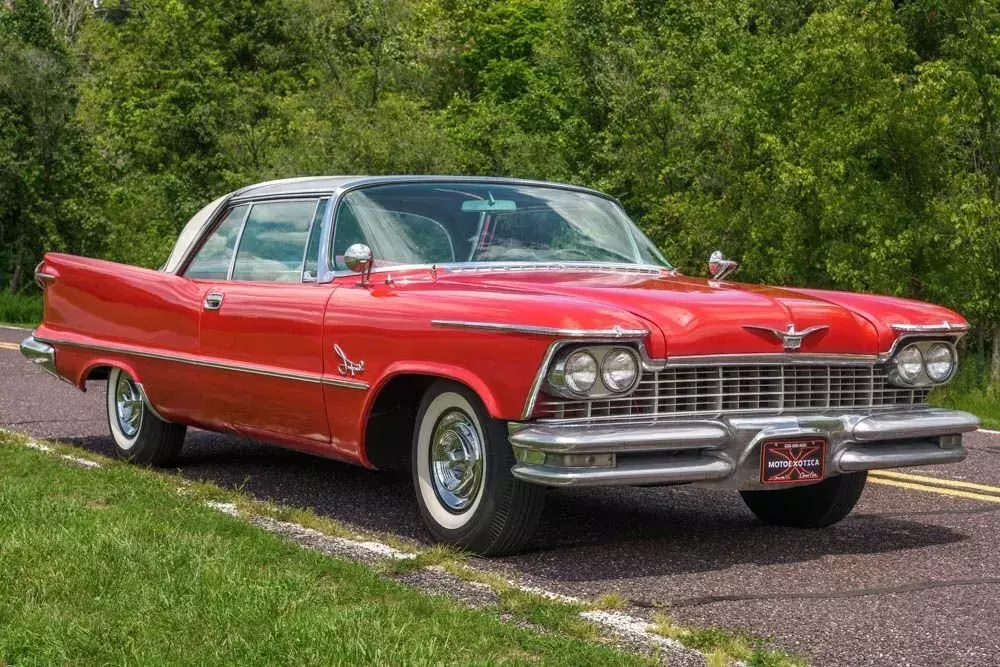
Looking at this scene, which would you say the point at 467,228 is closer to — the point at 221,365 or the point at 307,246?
the point at 307,246

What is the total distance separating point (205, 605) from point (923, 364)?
334 cm

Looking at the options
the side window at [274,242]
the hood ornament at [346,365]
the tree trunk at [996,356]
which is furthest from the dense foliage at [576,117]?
the hood ornament at [346,365]

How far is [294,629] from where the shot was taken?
4344mm

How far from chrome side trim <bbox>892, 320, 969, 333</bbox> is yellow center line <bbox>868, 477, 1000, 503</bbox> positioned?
4.92 ft

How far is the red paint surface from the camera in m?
5.58

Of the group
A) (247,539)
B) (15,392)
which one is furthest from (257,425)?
(15,392)

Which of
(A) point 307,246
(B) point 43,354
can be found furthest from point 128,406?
(A) point 307,246

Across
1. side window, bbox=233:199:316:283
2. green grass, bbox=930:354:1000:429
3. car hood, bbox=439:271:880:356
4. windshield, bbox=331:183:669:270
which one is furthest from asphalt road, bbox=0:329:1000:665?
green grass, bbox=930:354:1000:429

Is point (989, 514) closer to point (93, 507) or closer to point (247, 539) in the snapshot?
point (247, 539)

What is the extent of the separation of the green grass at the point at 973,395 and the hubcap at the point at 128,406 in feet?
21.6

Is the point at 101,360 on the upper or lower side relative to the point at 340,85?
lower

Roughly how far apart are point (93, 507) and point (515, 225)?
233 cm

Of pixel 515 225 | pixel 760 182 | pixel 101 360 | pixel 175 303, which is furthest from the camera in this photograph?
pixel 760 182

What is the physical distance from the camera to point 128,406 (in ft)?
28.0
